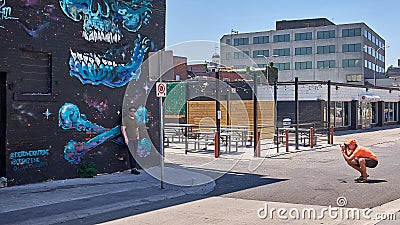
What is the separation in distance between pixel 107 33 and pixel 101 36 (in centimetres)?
25

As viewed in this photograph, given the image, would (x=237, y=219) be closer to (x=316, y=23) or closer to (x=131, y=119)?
(x=131, y=119)

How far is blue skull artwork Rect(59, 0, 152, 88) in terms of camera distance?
44.1 feet

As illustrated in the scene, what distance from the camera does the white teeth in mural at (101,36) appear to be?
45.0ft

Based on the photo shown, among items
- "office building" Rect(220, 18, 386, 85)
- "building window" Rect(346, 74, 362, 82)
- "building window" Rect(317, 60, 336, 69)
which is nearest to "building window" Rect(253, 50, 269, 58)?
"office building" Rect(220, 18, 386, 85)

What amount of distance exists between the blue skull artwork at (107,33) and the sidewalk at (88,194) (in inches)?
107

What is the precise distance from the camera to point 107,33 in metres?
14.3

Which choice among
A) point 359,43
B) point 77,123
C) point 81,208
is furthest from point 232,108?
point 359,43

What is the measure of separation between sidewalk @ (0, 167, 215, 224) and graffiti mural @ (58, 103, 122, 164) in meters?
0.69

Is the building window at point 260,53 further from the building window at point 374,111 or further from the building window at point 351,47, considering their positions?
the building window at point 374,111

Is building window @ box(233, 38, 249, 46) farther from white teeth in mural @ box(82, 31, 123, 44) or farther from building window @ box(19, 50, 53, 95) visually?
building window @ box(19, 50, 53, 95)

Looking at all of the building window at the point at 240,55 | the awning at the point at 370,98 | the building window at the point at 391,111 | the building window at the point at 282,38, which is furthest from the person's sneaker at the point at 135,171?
the building window at the point at 282,38

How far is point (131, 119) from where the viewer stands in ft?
47.5

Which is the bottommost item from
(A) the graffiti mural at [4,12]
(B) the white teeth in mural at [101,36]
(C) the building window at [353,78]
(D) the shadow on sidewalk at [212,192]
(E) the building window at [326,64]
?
(D) the shadow on sidewalk at [212,192]

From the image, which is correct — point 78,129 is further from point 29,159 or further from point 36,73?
point 36,73
